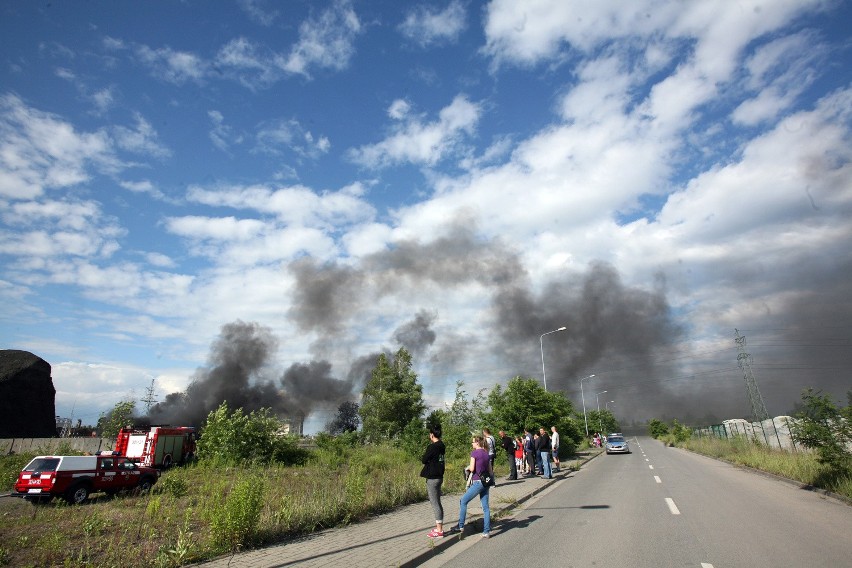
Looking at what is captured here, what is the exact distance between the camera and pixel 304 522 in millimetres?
8047

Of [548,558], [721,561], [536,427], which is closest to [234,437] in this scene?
[536,427]

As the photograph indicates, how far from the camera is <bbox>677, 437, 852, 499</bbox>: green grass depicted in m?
11.7

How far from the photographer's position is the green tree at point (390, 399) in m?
58.0

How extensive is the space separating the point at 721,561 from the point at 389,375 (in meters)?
55.9

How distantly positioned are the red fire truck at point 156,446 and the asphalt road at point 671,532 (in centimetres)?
2259

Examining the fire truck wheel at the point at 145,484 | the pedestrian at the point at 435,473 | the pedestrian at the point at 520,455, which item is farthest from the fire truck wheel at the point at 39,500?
the pedestrian at the point at 520,455

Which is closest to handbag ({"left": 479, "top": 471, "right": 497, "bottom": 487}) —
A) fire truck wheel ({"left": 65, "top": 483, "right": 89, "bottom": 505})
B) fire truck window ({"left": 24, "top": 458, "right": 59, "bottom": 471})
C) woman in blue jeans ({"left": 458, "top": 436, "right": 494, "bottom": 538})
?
woman in blue jeans ({"left": 458, "top": 436, "right": 494, "bottom": 538})

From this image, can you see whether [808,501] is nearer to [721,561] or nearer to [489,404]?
[721,561]

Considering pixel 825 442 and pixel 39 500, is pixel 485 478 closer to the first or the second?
pixel 825 442

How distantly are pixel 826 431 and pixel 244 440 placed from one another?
20.9 m

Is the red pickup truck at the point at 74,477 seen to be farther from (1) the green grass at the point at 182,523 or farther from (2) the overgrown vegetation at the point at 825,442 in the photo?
(2) the overgrown vegetation at the point at 825,442

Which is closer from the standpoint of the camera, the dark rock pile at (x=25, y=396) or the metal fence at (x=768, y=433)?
the metal fence at (x=768, y=433)

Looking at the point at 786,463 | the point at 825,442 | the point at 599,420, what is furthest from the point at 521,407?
the point at 599,420

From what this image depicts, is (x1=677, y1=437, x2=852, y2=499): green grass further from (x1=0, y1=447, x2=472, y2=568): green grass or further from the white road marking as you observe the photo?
(x1=0, y1=447, x2=472, y2=568): green grass
